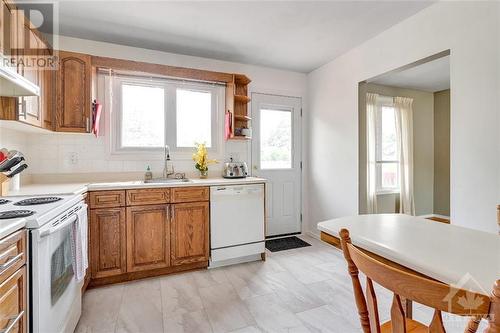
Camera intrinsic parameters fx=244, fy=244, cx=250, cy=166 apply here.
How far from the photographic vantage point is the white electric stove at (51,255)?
1.20 metres

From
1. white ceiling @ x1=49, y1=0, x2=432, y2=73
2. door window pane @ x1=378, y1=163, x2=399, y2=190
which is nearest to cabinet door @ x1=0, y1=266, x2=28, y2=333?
white ceiling @ x1=49, y1=0, x2=432, y2=73

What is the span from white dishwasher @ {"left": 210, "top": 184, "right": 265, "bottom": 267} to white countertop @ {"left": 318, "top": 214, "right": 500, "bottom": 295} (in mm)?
1604

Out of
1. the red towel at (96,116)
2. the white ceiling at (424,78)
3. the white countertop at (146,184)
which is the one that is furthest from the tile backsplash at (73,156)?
the white ceiling at (424,78)

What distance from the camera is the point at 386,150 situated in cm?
434

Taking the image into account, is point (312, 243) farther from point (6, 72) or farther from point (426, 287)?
point (6, 72)

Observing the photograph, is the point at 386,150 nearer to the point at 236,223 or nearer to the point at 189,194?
the point at 236,223

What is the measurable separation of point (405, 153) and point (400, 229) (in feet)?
12.6

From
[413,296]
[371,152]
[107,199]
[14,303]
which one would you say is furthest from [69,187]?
[371,152]

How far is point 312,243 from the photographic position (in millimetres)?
3521

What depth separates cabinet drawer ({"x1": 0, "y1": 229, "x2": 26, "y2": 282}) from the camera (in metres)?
0.99

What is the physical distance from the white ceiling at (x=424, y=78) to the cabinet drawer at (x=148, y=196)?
294cm

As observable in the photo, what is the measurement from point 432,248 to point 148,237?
2.34 metres

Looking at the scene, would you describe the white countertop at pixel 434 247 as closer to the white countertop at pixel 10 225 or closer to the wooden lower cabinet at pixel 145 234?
the white countertop at pixel 10 225

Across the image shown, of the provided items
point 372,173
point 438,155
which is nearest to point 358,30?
point 372,173
